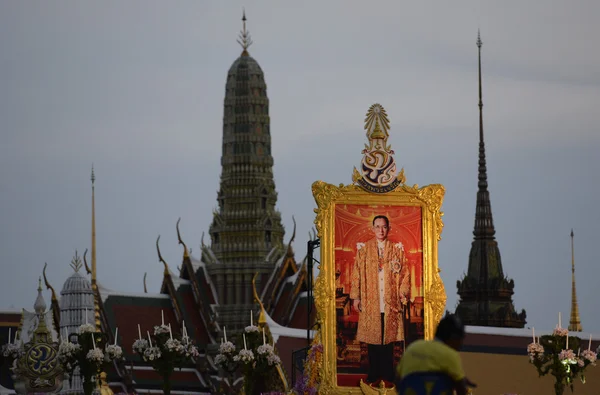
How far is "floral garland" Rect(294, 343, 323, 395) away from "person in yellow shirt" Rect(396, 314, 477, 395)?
58.2 feet

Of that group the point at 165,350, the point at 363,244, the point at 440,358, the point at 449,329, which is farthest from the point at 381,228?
the point at 440,358

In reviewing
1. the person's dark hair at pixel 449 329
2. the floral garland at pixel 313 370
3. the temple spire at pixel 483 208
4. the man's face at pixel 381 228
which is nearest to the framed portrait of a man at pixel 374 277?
the man's face at pixel 381 228

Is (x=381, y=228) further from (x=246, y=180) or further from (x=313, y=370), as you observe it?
(x=246, y=180)

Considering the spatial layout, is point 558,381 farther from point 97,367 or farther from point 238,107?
point 238,107

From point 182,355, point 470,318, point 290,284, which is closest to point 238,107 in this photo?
point 290,284

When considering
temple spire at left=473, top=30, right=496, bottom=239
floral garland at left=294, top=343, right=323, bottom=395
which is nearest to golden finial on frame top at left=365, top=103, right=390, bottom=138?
floral garland at left=294, top=343, right=323, bottom=395

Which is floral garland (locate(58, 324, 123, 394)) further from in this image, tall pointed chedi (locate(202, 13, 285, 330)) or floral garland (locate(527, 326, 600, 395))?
tall pointed chedi (locate(202, 13, 285, 330))

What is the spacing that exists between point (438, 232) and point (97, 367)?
8.08 m

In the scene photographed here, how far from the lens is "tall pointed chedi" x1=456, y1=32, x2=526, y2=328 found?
74312 millimetres

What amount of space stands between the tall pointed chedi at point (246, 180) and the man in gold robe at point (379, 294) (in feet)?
116

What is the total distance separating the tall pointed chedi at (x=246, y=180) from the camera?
226ft

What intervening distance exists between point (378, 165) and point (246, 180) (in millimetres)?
Answer: 36056

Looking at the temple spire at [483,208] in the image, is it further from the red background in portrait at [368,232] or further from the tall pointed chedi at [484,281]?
the red background in portrait at [368,232]

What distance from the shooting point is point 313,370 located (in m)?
33.1
